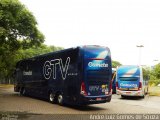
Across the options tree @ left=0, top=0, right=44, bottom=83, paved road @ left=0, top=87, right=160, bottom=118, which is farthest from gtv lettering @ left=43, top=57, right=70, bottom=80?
tree @ left=0, top=0, right=44, bottom=83

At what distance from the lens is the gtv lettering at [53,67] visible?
745 inches

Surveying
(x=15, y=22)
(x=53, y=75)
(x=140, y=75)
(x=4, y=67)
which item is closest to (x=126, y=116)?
(x=53, y=75)

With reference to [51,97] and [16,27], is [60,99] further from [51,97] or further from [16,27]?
[16,27]

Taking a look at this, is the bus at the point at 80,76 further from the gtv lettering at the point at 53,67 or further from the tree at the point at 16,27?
the tree at the point at 16,27

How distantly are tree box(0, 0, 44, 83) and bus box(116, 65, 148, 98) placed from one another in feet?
28.3

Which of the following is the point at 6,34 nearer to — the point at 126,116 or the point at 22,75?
the point at 22,75

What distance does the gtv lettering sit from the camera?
18.9 m

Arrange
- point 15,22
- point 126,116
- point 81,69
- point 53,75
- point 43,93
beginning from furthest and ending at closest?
1. point 15,22
2. point 43,93
3. point 53,75
4. point 81,69
5. point 126,116

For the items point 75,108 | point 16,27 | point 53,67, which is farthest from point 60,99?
point 16,27

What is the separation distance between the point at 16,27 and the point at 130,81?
417 inches

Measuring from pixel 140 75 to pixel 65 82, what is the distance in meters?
9.23

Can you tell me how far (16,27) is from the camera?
26453 mm

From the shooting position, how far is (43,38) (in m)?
29.8

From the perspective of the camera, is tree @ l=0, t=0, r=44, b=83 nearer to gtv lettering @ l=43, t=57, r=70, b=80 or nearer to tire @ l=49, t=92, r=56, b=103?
gtv lettering @ l=43, t=57, r=70, b=80
